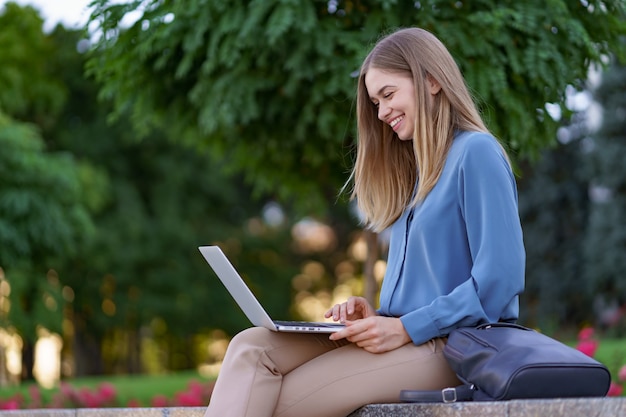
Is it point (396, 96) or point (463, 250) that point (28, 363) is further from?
point (463, 250)

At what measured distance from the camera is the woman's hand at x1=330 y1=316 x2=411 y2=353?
9.12 ft

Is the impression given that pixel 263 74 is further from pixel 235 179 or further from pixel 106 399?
pixel 235 179

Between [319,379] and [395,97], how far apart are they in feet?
2.97

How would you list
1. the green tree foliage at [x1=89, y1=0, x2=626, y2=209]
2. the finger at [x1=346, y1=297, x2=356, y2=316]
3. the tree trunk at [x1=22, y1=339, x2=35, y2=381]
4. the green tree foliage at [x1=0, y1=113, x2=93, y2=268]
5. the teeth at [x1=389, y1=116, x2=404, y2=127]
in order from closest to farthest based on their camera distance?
the teeth at [x1=389, y1=116, x2=404, y2=127]
the finger at [x1=346, y1=297, x2=356, y2=316]
the green tree foliage at [x1=89, y1=0, x2=626, y2=209]
the green tree foliage at [x1=0, y1=113, x2=93, y2=268]
the tree trunk at [x1=22, y1=339, x2=35, y2=381]

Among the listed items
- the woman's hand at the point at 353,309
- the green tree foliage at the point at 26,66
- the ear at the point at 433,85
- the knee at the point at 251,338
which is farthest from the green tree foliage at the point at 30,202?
the ear at the point at 433,85

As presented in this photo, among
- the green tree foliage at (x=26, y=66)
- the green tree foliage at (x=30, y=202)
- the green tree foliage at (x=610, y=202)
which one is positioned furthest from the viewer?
the green tree foliage at (x=610, y=202)

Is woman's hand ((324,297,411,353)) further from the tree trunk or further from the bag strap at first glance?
the tree trunk

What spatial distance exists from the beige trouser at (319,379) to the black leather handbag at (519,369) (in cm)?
→ 14

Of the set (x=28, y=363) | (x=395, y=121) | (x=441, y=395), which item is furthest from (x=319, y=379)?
(x=28, y=363)

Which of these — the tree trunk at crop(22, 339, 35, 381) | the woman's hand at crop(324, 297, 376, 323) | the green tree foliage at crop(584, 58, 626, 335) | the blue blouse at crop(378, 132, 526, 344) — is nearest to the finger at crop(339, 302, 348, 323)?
the woman's hand at crop(324, 297, 376, 323)

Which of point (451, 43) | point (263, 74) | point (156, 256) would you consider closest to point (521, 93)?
point (451, 43)

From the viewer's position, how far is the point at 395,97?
10.0ft

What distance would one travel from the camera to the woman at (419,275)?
2.75m

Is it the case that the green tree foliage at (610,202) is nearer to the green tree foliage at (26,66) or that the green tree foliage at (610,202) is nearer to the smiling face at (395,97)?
the green tree foliage at (26,66)
